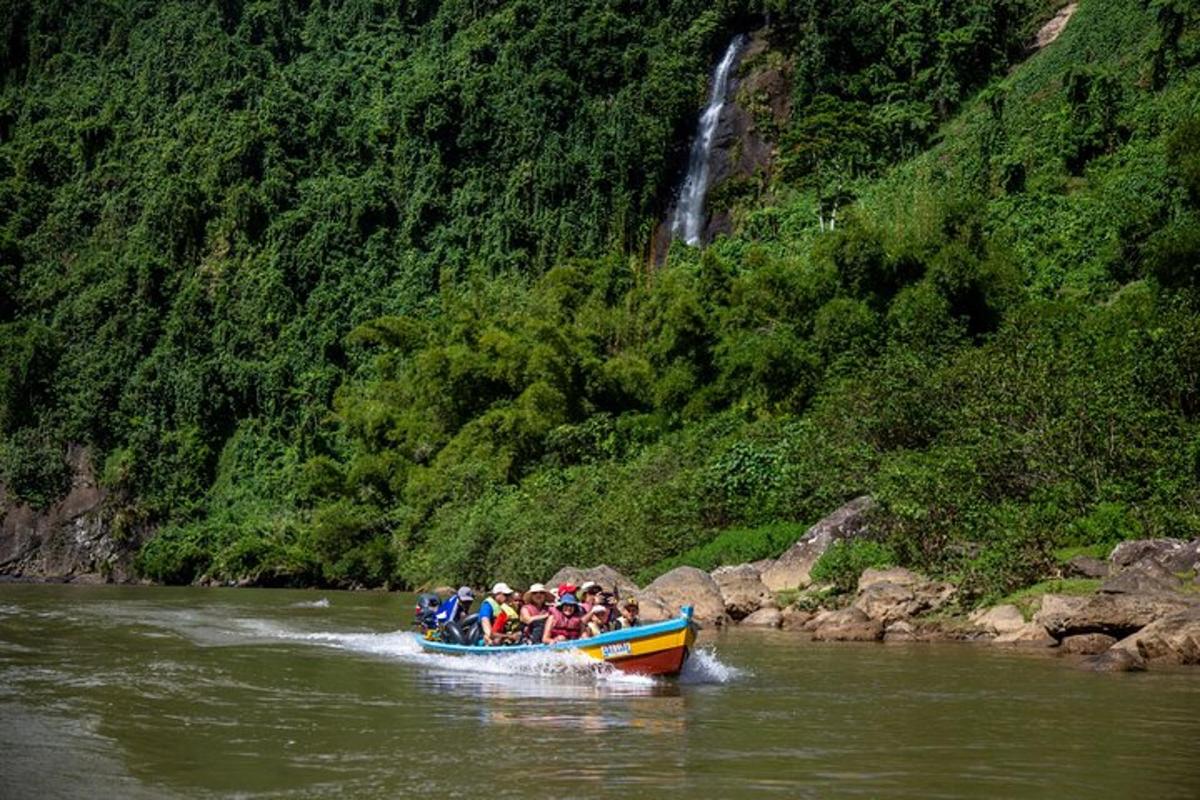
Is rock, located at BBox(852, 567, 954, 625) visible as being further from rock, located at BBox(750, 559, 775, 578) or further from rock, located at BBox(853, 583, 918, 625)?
rock, located at BBox(750, 559, 775, 578)

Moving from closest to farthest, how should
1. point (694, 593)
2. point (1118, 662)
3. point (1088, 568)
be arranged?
point (1118, 662)
point (1088, 568)
point (694, 593)

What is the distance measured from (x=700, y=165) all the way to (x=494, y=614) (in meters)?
50.8

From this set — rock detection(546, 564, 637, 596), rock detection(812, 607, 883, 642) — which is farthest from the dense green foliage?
rock detection(546, 564, 637, 596)

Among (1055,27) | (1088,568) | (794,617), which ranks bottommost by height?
(794,617)

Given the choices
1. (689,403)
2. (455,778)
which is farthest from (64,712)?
(689,403)

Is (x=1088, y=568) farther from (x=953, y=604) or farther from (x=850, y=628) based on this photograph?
(x=850, y=628)

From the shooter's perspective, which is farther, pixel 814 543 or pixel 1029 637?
pixel 814 543

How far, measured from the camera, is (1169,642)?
17.3 meters

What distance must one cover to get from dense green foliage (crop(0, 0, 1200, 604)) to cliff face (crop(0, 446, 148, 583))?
1.39 metres

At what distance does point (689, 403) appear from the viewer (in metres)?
43.2

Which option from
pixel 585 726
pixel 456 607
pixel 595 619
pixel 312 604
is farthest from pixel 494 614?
pixel 312 604

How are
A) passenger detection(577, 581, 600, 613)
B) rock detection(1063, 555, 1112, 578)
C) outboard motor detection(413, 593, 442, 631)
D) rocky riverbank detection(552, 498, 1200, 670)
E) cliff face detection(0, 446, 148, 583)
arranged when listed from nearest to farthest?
1. passenger detection(577, 581, 600, 613)
2. rocky riverbank detection(552, 498, 1200, 670)
3. rock detection(1063, 555, 1112, 578)
4. outboard motor detection(413, 593, 442, 631)
5. cliff face detection(0, 446, 148, 583)

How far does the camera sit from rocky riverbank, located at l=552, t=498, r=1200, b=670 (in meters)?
18.1

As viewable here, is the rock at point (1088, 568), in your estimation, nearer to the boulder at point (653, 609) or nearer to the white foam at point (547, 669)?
the white foam at point (547, 669)
